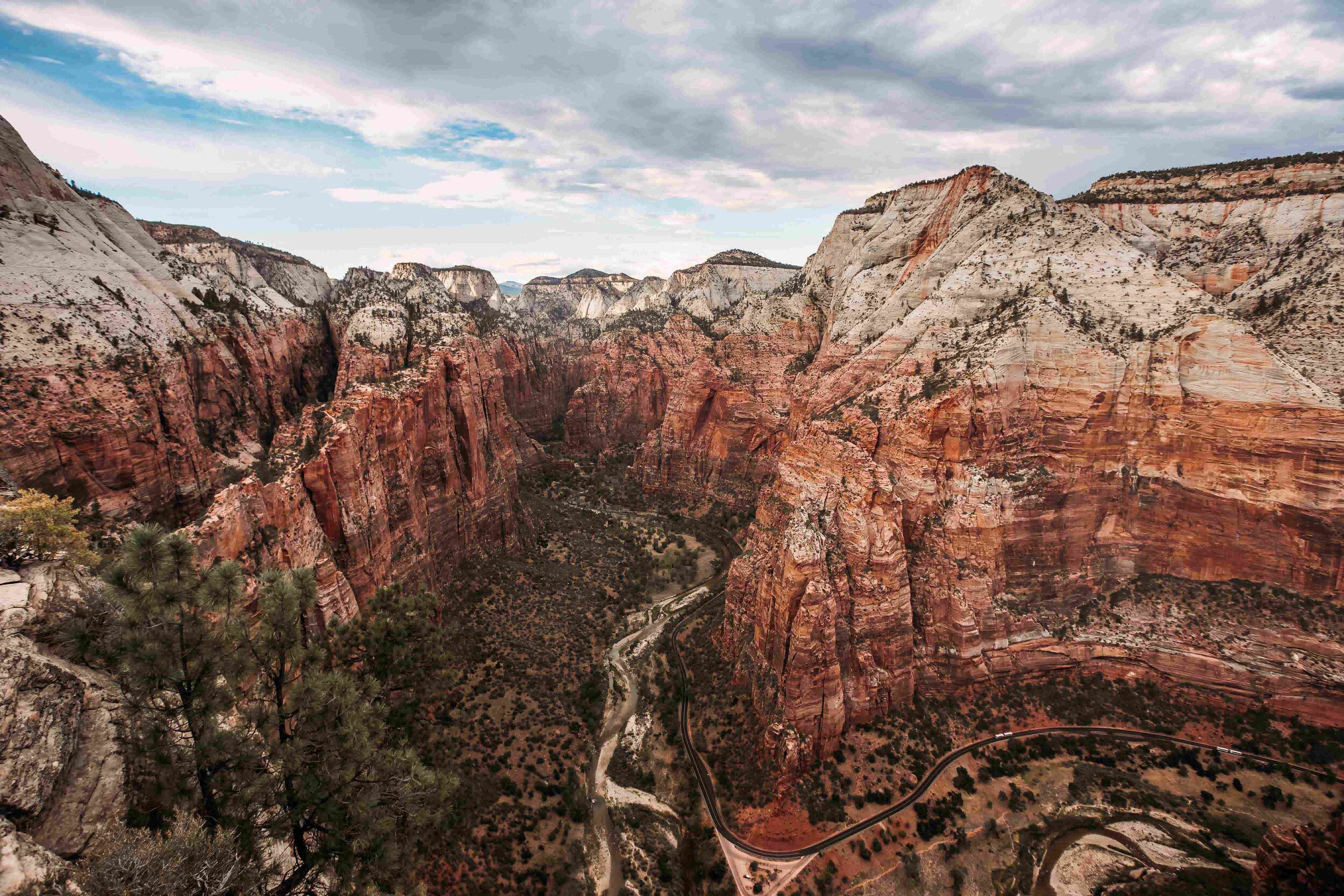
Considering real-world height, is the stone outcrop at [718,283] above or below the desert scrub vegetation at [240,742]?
above

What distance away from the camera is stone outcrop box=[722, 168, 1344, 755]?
32.2 metres

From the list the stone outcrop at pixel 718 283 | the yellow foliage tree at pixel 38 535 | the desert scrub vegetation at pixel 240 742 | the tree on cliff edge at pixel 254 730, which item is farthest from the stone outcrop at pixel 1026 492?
the stone outcrop at pixel 718 283

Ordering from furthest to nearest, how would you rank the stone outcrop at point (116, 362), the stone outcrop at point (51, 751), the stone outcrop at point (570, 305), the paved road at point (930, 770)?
1. the stone outcrop at point (570, 305)
2. the paved road at point (930, 770)
3. the stone outcrop at point (116, 362)
4. the stone outcrop at point (51, 751)

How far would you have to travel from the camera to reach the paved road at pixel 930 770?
29422 mm

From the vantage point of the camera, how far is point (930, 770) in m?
31.7

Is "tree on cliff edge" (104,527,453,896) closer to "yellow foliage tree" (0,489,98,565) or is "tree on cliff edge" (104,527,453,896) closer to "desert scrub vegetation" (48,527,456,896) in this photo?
"desert scrub vegetation" (48,527,456,896)

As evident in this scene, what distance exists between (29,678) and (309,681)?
5.19 metres

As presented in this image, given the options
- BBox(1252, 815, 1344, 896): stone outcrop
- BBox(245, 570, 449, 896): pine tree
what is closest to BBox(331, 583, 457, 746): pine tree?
BBox(245, 570, 449, 896): pine tree

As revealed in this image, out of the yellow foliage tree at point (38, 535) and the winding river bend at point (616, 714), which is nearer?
the yellow foliage tree at point (38, 535)

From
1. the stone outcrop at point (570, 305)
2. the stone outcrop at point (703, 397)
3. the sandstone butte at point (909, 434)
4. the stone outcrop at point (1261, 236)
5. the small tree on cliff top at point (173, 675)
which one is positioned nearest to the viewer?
the small tree on cliff top at point (173, 675)

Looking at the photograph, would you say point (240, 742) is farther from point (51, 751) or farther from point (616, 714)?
point (616, 714)

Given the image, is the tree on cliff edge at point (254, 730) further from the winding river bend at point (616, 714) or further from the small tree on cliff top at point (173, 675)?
the winding river bend at point (616, 714)

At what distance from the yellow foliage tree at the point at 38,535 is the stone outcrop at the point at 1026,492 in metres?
31.5

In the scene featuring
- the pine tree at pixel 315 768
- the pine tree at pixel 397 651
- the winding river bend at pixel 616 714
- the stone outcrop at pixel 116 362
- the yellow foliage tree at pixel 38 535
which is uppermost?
the stone outcrop at pixel 116 362
